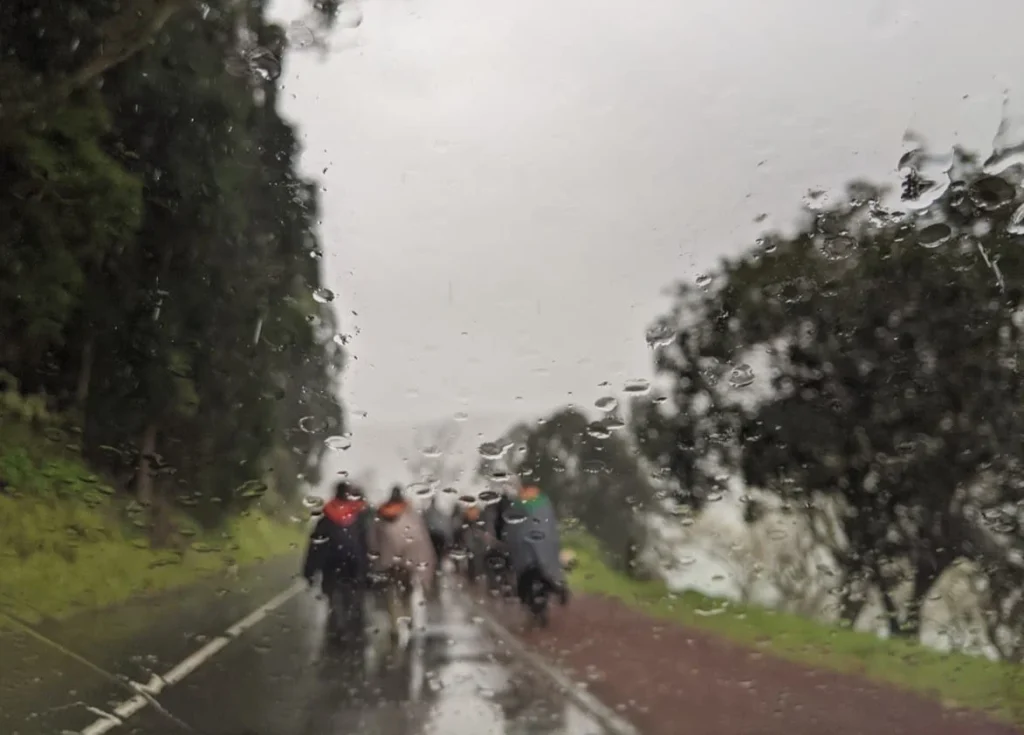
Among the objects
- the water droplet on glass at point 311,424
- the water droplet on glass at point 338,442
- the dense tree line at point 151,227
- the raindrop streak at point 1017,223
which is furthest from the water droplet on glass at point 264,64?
the raindrop streak at point 1017,223

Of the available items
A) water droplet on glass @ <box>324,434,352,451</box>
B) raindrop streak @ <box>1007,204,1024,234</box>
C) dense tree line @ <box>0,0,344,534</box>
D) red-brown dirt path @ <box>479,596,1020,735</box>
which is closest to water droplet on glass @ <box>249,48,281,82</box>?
dense tree line @ <box>0,0,344,534</box>

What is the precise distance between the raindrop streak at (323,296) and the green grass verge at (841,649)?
8.24 feet

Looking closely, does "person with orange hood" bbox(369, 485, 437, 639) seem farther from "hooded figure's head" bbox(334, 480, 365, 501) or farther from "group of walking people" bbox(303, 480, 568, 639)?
"hooded figure's head" bbox(334, 480, 365, 501)

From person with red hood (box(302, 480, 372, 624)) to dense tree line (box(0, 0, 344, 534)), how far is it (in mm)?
1537

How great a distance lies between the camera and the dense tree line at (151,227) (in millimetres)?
8828

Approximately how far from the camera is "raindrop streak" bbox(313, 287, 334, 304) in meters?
7.60

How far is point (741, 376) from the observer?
7.58m

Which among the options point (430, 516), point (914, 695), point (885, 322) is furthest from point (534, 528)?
point (885, 322)

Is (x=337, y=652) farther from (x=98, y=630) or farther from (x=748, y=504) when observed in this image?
(x=748, y=504)

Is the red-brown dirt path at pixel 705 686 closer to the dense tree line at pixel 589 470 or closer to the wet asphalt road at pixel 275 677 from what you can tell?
the wet asphalt road at pixel 275 677

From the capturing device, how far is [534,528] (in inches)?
267

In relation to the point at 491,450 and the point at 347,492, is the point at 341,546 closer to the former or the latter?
the point at 347,492

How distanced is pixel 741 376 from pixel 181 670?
14.8 ft

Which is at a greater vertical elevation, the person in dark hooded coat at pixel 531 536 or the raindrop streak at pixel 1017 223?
the raindrop streak at pixel 1017 223
